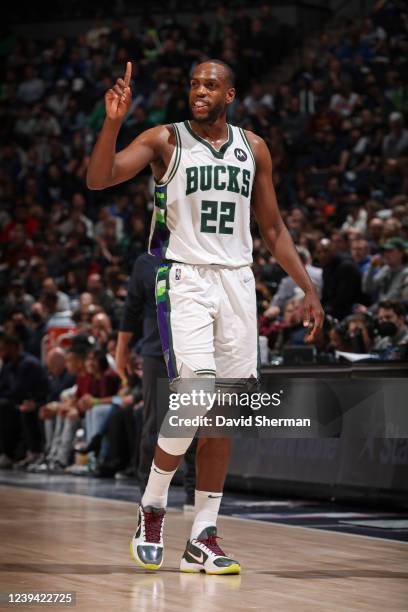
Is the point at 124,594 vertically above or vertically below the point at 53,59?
below

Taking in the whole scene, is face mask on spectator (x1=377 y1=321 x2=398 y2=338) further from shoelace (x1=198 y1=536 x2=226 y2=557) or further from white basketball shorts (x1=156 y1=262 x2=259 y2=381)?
shoelace (x1=198 y1=536 x2=226 y2=557)

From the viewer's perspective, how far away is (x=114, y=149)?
4.89 metres

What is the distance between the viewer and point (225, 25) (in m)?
19.8

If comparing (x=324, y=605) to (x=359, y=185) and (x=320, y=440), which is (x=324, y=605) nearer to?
(x=320, y=440)

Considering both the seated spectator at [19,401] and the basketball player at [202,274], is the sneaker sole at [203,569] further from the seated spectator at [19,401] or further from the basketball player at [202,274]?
the seated spectator at [19,401]

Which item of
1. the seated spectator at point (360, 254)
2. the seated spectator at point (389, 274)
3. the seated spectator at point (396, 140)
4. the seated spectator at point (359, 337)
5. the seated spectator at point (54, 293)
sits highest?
the seated spectator at point (396, 140)

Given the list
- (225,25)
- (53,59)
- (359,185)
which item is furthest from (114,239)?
(53,59)

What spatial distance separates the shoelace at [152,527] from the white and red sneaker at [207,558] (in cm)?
15

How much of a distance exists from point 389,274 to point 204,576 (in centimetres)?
631

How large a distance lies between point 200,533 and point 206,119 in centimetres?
181

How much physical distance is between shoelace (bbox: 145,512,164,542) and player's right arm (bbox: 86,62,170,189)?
146 cm

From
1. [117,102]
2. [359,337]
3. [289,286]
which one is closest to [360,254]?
[289,286]

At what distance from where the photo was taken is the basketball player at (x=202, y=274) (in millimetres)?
5090

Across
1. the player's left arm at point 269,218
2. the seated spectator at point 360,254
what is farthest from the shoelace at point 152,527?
the seated spectator at point 360,254
